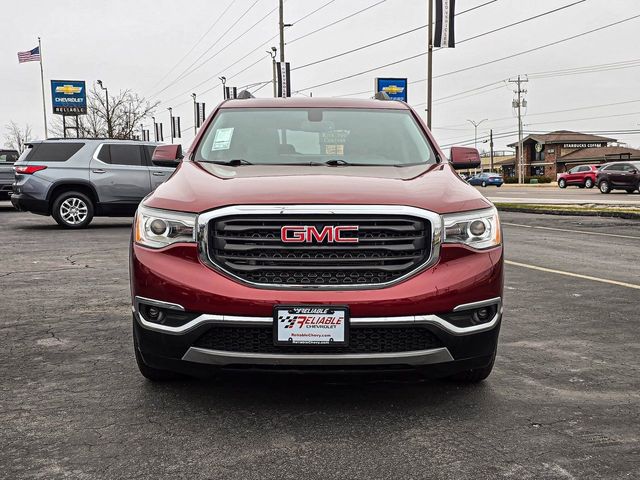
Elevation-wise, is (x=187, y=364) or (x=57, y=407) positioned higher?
(x=187, y=364)

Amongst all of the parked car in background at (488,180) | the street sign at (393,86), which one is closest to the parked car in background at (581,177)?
the parked car in background at (488,180)

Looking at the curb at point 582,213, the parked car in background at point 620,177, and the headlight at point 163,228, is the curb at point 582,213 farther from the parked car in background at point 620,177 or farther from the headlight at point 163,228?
the headlight at point 163,228

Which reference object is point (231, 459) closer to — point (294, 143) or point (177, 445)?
point (177, 445)

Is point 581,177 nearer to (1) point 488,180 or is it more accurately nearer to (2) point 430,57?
(1) point 488,180

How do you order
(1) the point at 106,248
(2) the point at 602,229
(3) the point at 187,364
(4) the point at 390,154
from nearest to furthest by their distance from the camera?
(3) the point at 187,364
(4) the point at 390,154
(1) the point at 106,248
(2) the point at 602,229

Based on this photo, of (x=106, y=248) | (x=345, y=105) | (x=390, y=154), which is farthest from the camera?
(x=106, y=248)

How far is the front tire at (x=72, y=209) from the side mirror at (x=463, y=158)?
11.4 meters

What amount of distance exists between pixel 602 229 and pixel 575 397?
498 inches

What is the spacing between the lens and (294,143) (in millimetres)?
5016

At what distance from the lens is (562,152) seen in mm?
89625

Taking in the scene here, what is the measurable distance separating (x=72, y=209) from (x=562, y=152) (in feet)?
275

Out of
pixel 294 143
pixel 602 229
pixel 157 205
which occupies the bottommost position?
pixel 602 229

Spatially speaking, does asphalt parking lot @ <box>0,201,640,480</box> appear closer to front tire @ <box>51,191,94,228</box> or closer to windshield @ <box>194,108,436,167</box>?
windshield @ <box>194,108,436,167</box>

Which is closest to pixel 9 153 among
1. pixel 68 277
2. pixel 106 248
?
pixel 106 248
